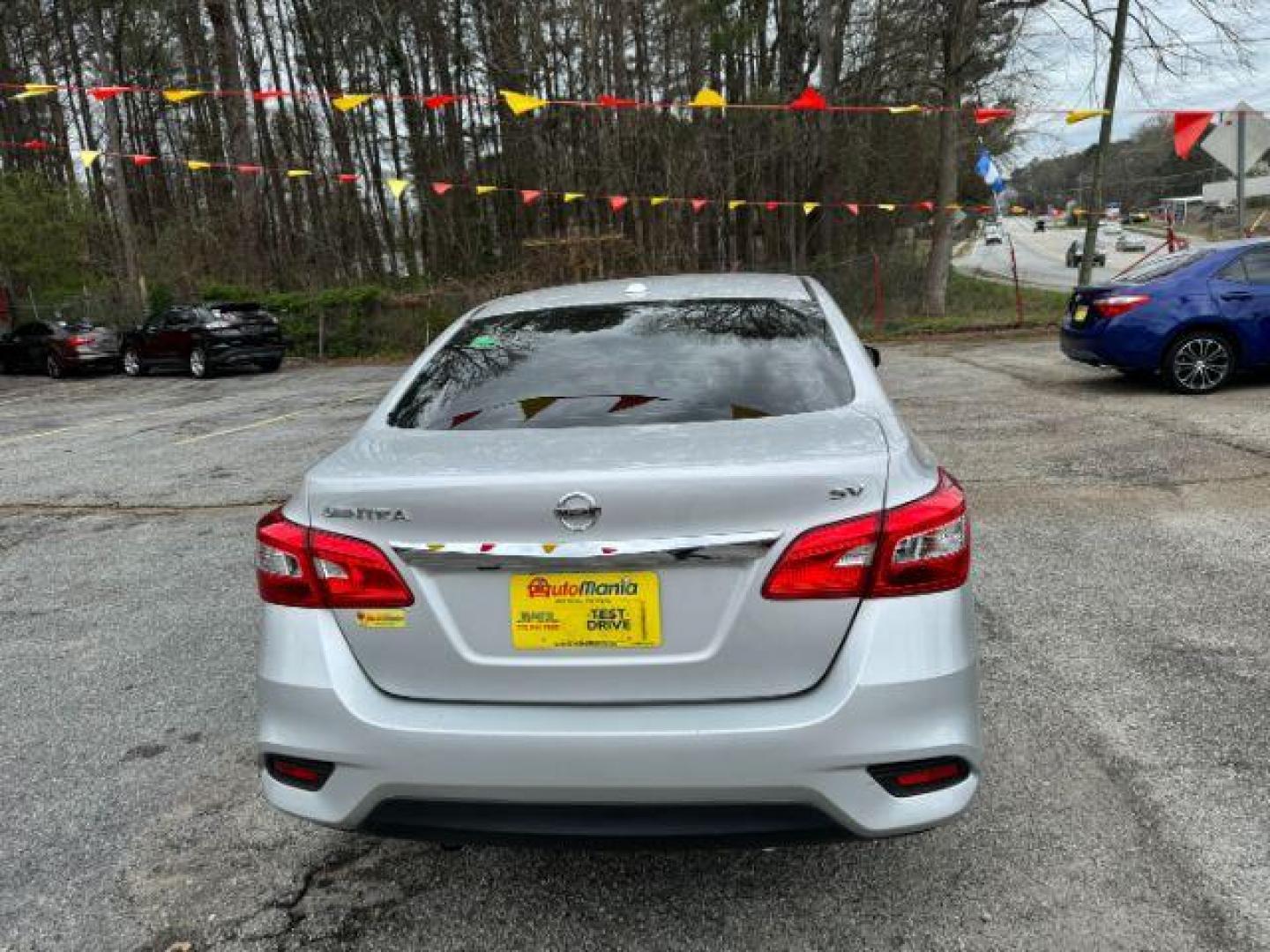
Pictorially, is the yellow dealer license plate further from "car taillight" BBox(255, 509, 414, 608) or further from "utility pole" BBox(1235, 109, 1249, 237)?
"utility pole" BBox(1235, 109, 1249, 237)

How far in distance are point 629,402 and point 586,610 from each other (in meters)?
0.76

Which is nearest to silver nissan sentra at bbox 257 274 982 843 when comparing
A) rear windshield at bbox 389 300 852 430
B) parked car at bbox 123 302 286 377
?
rear windshield at bbox 389 300 852 430

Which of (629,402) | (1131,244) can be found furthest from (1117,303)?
(1131,244)

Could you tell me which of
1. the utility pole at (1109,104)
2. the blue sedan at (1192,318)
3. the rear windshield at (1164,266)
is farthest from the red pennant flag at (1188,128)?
the blue sedan at (1192,318)

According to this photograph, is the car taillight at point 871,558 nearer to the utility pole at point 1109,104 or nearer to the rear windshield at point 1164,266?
the rear windshield at point 1164,266

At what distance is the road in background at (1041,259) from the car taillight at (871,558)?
31.1 m

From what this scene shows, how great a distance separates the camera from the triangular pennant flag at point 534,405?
2617mm

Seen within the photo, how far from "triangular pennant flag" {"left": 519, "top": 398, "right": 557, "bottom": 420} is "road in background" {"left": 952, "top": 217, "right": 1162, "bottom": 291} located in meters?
30.9

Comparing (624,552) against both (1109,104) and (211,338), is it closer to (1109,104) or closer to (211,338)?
(1109,104)

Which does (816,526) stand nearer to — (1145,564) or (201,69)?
(1145,564)

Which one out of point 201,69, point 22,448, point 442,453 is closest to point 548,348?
point 442,453

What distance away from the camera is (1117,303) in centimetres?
920

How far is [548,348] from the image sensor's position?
9.94ft

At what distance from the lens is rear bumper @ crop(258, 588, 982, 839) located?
1974 mm
